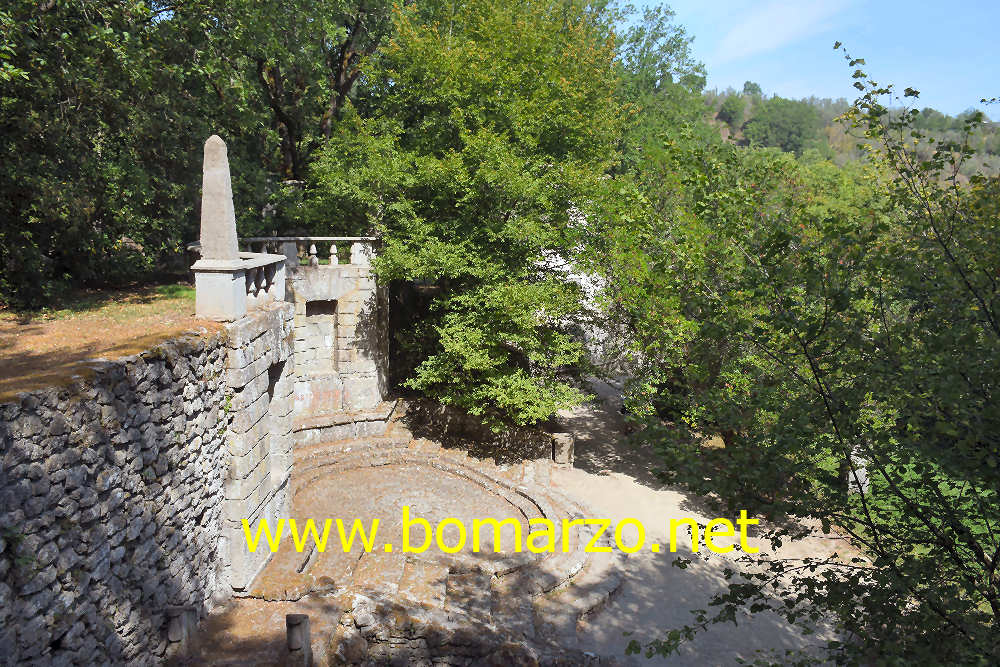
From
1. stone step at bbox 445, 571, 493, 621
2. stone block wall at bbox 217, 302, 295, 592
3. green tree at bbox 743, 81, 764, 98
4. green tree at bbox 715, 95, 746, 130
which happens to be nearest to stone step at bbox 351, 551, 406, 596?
stone step at bbox 445, 571, 493, 621

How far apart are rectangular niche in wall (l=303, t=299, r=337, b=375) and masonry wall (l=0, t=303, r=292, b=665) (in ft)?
22.0

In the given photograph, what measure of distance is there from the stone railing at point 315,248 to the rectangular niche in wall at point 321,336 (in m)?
1.16

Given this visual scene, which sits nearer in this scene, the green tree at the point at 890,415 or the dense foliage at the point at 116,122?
the green tree at the point at 890,415

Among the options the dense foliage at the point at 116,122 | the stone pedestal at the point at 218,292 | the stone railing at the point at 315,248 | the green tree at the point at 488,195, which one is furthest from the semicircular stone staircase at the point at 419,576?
the dense foliage at the point at 116,122

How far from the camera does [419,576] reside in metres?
9.12

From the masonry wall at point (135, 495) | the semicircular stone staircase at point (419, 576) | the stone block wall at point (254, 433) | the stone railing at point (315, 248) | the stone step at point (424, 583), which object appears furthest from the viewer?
the stone railing at point (315, 248)

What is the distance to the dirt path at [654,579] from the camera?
9.20 m

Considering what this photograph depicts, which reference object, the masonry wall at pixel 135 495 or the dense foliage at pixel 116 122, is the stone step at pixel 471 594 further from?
the dense foliage at pixel 116 122

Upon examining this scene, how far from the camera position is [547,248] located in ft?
48.9

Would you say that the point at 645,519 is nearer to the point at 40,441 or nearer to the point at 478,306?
the point at 478,306

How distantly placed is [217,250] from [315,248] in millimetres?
7534

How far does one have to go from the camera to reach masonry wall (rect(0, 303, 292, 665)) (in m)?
4.39

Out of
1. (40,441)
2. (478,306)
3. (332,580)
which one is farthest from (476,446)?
(40,441)

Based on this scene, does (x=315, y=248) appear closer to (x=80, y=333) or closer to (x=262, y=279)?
(x=262, y=279)
